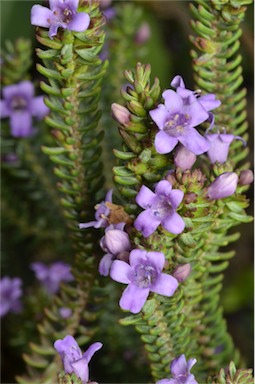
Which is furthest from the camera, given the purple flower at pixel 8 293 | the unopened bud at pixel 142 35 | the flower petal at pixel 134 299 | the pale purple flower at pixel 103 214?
the unopened bud at pixel 142 35

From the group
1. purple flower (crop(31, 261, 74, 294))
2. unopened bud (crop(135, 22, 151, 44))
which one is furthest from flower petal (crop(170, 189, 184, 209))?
unopened bud (crop(135, 22, 151, 44))

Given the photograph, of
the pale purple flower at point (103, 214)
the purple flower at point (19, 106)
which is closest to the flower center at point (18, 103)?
the purple flower at point (19, 106)

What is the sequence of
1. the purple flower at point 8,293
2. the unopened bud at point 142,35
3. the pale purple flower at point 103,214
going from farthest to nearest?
1. the unopened bud at point 142,35
2. the purple flower at point 8,293
3. the pale purple flower at point 103,214

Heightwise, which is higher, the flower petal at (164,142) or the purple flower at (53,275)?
the flower petal at (164,142)

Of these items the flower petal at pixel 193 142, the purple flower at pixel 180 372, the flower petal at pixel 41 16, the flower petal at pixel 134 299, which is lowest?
the purple flower at pixel 180 372

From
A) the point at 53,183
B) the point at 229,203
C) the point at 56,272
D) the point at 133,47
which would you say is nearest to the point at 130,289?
the point at 229,203

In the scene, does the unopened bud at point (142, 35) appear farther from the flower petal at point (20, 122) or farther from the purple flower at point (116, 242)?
the purple flower at point (116, 242)

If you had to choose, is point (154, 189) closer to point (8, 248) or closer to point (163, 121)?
point (163, 121)

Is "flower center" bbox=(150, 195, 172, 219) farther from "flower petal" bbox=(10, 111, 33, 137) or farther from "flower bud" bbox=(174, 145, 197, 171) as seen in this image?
"flower petal" bbox=(10, 111, 33, 137)
